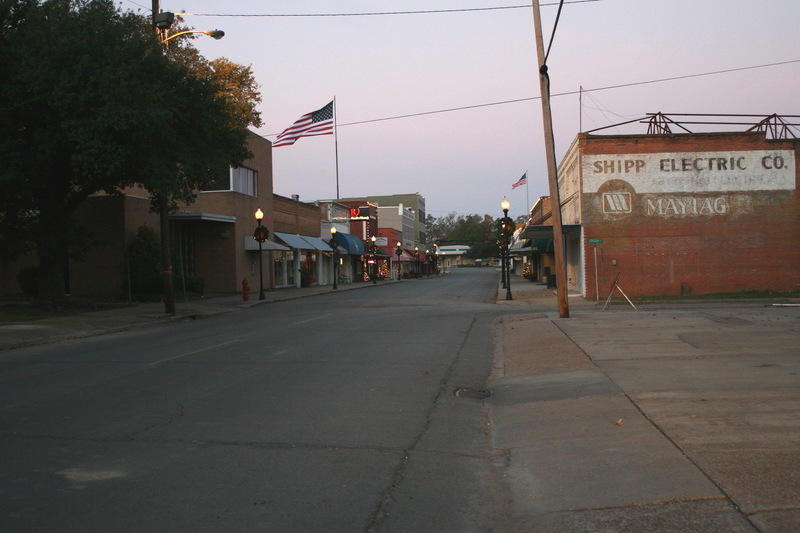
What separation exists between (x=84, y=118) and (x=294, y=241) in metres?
25.8

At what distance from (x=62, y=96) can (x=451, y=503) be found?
731 inches

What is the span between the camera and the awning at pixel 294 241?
43.8 meters

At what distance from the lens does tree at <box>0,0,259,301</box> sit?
1941 centimetres

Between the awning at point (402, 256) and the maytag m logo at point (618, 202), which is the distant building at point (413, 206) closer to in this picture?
the awning at point (402, 256)

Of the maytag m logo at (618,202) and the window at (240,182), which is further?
the window at (240,182)

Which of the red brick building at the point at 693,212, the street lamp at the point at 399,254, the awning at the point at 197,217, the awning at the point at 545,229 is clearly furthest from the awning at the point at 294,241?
the street lamp at the point at 399,254

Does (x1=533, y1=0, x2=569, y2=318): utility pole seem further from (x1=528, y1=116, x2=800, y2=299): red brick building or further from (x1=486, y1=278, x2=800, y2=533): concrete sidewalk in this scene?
(x1=528, y1=116, x2=800, y2=299): red brick building

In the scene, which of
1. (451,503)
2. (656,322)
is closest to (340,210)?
(656,322)

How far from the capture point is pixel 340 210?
6625cm

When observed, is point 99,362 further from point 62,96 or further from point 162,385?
point 62,96

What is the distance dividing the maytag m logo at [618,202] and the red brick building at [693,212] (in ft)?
0.14

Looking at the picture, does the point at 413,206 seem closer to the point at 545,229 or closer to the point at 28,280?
the point at 545,229

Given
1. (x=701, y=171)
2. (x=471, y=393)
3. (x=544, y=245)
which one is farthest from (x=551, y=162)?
(x=544, y=245)

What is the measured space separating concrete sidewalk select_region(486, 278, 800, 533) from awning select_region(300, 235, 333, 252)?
37.3 meters
